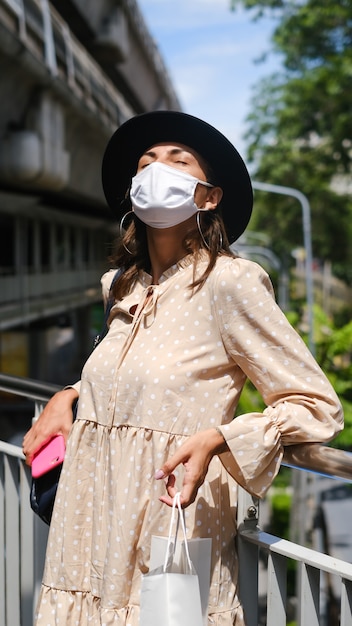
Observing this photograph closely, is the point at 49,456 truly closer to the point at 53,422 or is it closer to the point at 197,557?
the point at 53,422

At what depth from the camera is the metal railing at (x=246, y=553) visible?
1825 mm

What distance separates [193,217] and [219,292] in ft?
1.05

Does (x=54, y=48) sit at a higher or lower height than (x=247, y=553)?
higher

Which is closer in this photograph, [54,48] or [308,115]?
[54,48]

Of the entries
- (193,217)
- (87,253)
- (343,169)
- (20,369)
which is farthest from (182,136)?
(87,253)

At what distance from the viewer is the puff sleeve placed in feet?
5.91

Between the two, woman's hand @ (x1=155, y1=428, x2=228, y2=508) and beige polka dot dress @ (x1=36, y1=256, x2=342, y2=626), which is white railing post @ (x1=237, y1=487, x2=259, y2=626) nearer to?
beige polka dot dress @ (x1=36, y1=256, x2=342, y2=626)

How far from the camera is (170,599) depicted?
1684mm

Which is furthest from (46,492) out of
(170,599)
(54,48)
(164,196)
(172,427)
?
(54,48)

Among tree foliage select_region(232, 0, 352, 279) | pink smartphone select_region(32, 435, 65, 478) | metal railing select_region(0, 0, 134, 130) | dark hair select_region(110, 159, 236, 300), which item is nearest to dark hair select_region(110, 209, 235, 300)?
dark hair select_region(110, 159, 236, 300)

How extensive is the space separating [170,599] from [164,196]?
1001 millimetres

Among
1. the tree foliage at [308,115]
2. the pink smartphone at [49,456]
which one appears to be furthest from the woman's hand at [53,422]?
the tree foliage at [308,115]

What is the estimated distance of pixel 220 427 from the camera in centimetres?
180

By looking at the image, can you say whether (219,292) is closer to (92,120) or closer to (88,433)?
(88,433)
